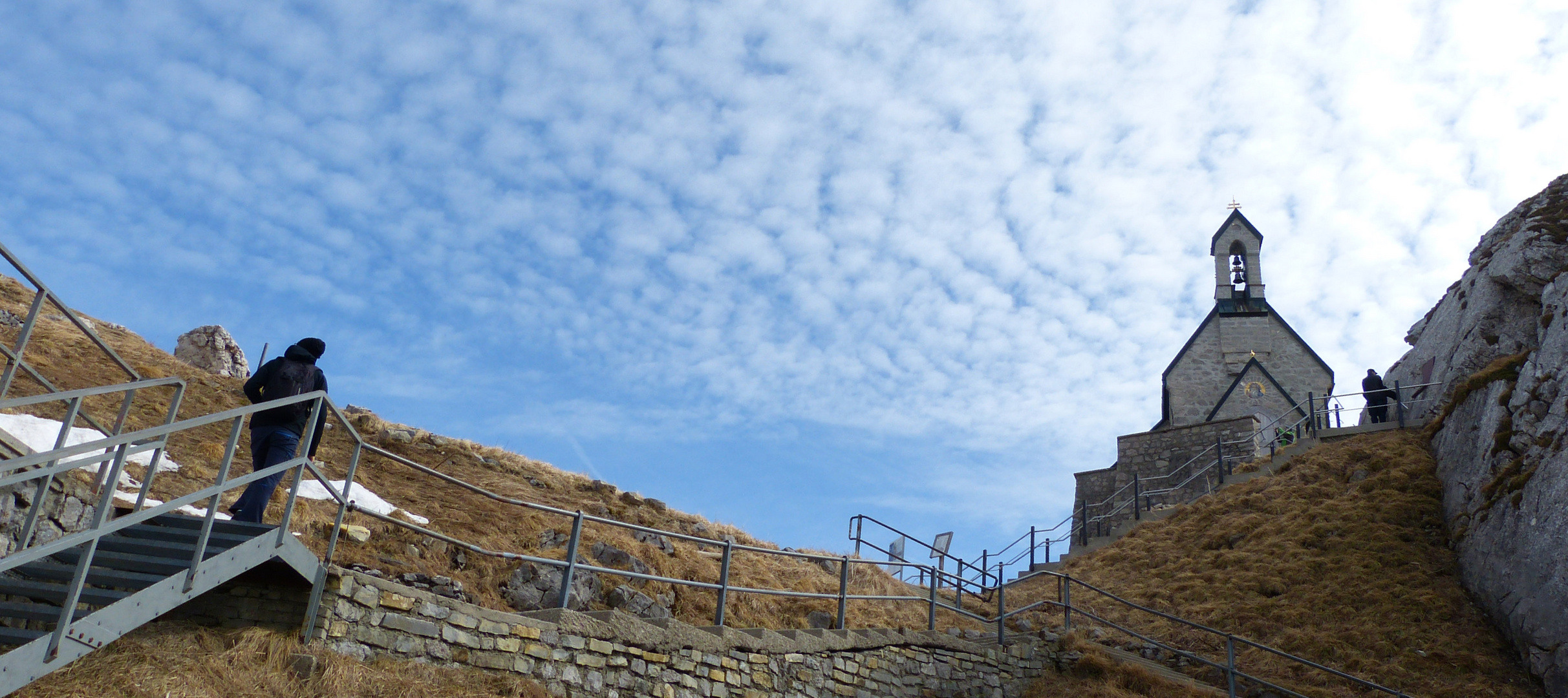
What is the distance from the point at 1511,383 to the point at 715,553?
14033 mm

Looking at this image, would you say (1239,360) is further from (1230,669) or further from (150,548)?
(150,548)

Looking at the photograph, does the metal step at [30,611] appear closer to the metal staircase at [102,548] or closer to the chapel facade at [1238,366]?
the metal staircase at [102,548]

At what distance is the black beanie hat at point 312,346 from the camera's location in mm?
8008

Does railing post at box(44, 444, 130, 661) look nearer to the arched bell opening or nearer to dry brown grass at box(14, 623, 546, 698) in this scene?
dry brown grass at box(14, 623, 546, 698)

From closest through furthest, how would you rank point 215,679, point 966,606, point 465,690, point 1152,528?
point 215,679, point 465,690, point 966,606, point 1152,528

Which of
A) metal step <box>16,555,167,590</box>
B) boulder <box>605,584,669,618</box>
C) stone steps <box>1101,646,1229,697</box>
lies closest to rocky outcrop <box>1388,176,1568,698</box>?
stone steps <box>1101,646,1229,697</box>

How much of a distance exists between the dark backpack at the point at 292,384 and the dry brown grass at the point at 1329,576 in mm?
12337

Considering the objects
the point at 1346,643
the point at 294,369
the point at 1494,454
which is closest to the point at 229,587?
the point at 294,369

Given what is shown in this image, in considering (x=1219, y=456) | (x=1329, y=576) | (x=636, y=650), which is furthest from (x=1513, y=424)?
(x=636, y=650)

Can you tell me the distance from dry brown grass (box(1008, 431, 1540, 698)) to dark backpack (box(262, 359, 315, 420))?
40.5ft

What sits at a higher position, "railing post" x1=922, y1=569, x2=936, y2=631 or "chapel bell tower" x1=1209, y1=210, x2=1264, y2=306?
"chapel bell tower" x1=1209, y1=210, x2=1264, y2=306

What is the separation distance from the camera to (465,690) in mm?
7371

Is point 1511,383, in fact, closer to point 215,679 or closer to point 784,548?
point 784,548

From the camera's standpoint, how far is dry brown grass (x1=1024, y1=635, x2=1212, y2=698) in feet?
42.1
